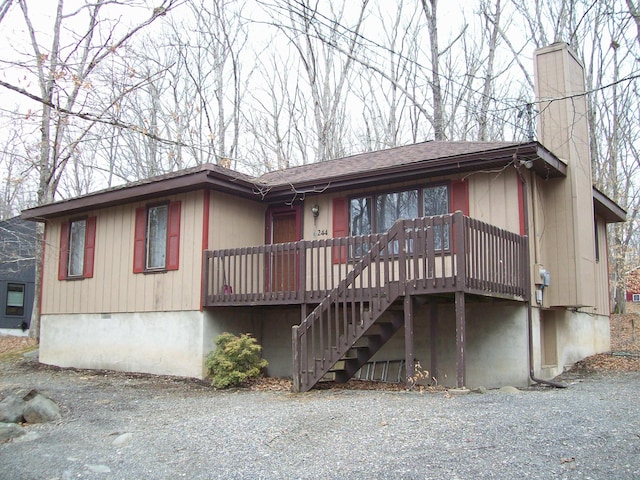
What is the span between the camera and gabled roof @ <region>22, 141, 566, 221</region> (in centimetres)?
1067

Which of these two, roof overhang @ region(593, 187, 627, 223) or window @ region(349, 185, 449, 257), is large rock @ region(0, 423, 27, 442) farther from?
roof overhang @ region(593, 187, 627, 223)

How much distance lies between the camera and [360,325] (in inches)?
387

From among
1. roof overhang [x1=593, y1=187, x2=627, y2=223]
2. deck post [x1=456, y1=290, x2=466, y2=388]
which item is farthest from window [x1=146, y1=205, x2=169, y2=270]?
roof overhang [x1=593, y1=187, x2=627, y2=223]

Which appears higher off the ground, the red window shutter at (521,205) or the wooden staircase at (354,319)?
the red window shutter at (521,205)

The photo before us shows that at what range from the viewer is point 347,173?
12.1 meters

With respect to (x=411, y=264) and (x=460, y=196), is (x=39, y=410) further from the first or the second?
(x=460, y=196)

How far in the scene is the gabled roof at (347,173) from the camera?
10672mm

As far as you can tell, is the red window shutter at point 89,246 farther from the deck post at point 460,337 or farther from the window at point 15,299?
the window at point 15,299

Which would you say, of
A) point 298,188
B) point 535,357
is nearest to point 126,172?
point 298,188

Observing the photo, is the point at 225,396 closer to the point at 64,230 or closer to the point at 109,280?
the point at 109,280

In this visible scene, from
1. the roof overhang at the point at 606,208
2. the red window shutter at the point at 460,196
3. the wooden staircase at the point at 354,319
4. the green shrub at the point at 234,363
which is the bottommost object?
the green shrub at the point at 234,363

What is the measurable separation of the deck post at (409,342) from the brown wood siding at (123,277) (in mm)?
4779

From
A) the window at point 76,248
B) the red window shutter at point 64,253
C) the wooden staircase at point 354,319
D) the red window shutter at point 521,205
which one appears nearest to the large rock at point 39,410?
the wooden staircase at point 354,319

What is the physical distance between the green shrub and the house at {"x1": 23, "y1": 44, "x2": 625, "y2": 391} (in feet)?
2.47
